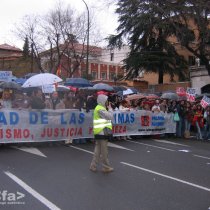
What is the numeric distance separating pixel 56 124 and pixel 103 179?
6.56 metres

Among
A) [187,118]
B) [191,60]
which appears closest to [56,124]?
[187,118]

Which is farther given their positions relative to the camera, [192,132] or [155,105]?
[192,132]

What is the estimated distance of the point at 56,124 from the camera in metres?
16.0

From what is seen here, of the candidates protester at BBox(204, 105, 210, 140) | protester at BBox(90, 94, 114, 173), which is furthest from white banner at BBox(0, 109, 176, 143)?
protester at BBox(90, 94, 114, 173)

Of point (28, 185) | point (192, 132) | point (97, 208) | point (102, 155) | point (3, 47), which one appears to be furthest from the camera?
point (3, 47)

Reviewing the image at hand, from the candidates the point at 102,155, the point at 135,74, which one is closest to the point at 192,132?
the point at 102,155

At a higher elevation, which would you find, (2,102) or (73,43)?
(73,43)

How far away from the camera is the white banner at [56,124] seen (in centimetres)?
1488

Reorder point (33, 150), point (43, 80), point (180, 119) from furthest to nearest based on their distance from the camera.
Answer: point (180, 119)
point (43, 80)
point (33, 150)

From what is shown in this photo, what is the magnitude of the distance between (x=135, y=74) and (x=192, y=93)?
26.4 m

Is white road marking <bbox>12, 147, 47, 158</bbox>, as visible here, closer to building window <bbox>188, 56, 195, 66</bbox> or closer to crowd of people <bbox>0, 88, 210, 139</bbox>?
crowd of people <bbox>0, 88, 210, 139</bbox>

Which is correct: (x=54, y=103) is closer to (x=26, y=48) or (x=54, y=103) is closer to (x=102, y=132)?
(x=102, y=132)

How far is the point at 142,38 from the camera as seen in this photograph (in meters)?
47.8

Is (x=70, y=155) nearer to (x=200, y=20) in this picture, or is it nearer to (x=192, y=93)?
(x=192, y=93)
